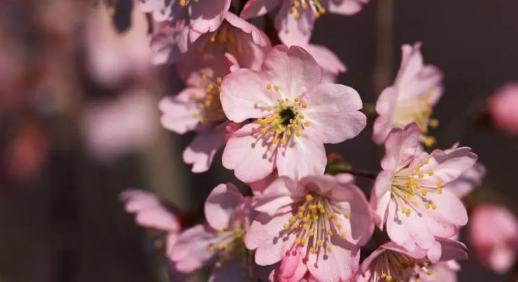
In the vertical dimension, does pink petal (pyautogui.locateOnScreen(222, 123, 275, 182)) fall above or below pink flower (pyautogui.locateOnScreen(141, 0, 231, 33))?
below

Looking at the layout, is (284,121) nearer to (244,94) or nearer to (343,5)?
(244,94)

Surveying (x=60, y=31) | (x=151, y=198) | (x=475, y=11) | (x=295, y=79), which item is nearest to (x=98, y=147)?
(x=60, y=31)

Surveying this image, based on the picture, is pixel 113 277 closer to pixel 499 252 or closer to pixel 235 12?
pixel 499 252

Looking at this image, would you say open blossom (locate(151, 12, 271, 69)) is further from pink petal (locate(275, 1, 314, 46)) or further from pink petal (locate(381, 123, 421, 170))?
pink petal (locate(381, 123, 421, 170))

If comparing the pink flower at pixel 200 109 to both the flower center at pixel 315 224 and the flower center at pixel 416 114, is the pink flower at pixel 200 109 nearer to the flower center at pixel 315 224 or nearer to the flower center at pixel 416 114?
the flower center at pixel 315 224

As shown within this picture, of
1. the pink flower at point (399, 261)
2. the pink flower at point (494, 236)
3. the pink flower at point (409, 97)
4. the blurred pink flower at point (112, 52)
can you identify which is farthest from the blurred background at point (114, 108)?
the pink flower at point (399, 261)

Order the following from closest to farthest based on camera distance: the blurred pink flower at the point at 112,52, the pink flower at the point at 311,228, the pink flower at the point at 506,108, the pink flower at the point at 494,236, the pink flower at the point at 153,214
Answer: the pink flower at the point at 311,228 < the pink flower at the point at 153,214 < the pink flower at the point at 494,236 < the pink flower at the point at 506,108 < the blurred pink flower at the point at 112,52

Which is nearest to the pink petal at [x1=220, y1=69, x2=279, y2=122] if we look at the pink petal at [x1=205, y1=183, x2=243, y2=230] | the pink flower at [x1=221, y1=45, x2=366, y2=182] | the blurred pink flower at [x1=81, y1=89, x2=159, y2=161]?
the pink flower at [x1=221, y1=45, x2=366, y2=182]

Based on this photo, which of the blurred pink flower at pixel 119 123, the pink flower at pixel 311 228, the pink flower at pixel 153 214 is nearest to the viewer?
the pink flower at pixel 311 228
